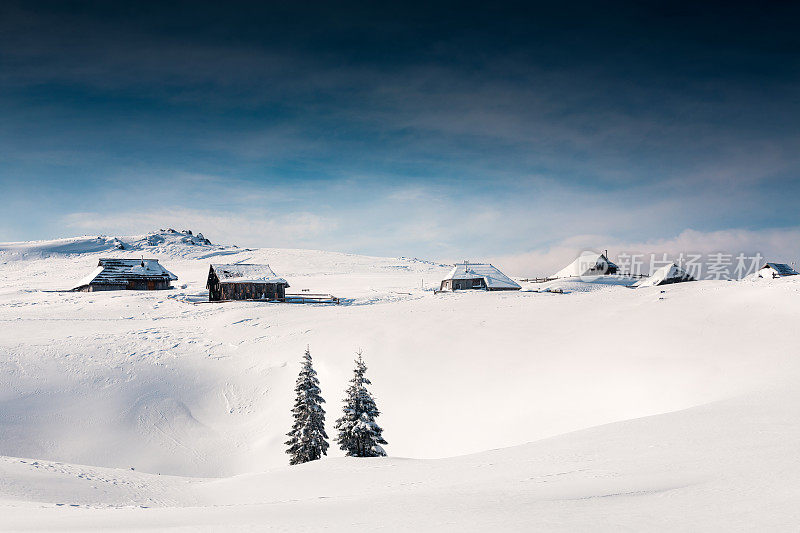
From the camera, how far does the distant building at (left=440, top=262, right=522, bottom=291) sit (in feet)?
198

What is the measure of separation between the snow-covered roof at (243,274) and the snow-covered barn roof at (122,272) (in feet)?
51.6

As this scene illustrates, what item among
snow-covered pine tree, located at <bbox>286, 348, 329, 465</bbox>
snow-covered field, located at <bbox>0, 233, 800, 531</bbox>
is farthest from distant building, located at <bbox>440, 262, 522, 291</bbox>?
snow-covered pine tree, located at <bbox>286, 348, 329, 465</bbox>

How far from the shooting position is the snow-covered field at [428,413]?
669cm

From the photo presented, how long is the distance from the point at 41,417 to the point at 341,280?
5979cm

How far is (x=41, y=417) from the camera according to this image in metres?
20.9

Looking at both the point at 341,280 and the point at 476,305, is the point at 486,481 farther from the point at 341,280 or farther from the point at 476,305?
the point at 341,280

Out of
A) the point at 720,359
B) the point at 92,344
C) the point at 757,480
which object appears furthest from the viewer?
the point at 92,344

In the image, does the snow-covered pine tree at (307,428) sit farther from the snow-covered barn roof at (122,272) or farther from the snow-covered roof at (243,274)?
the snow-covered barn roof at (122,272)

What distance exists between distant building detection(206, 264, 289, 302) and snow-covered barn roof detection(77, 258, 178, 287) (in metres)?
15.4

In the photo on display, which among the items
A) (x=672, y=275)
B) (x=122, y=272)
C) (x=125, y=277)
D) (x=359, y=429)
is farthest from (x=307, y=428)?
(x=672, y=275)

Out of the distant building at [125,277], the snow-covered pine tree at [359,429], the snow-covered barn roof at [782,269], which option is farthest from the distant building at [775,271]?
the distant building at [125,277]

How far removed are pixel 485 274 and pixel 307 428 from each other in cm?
4580

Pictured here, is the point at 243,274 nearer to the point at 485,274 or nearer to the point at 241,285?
the point at 241,285

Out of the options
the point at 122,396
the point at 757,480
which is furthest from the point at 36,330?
the point at 757,480
